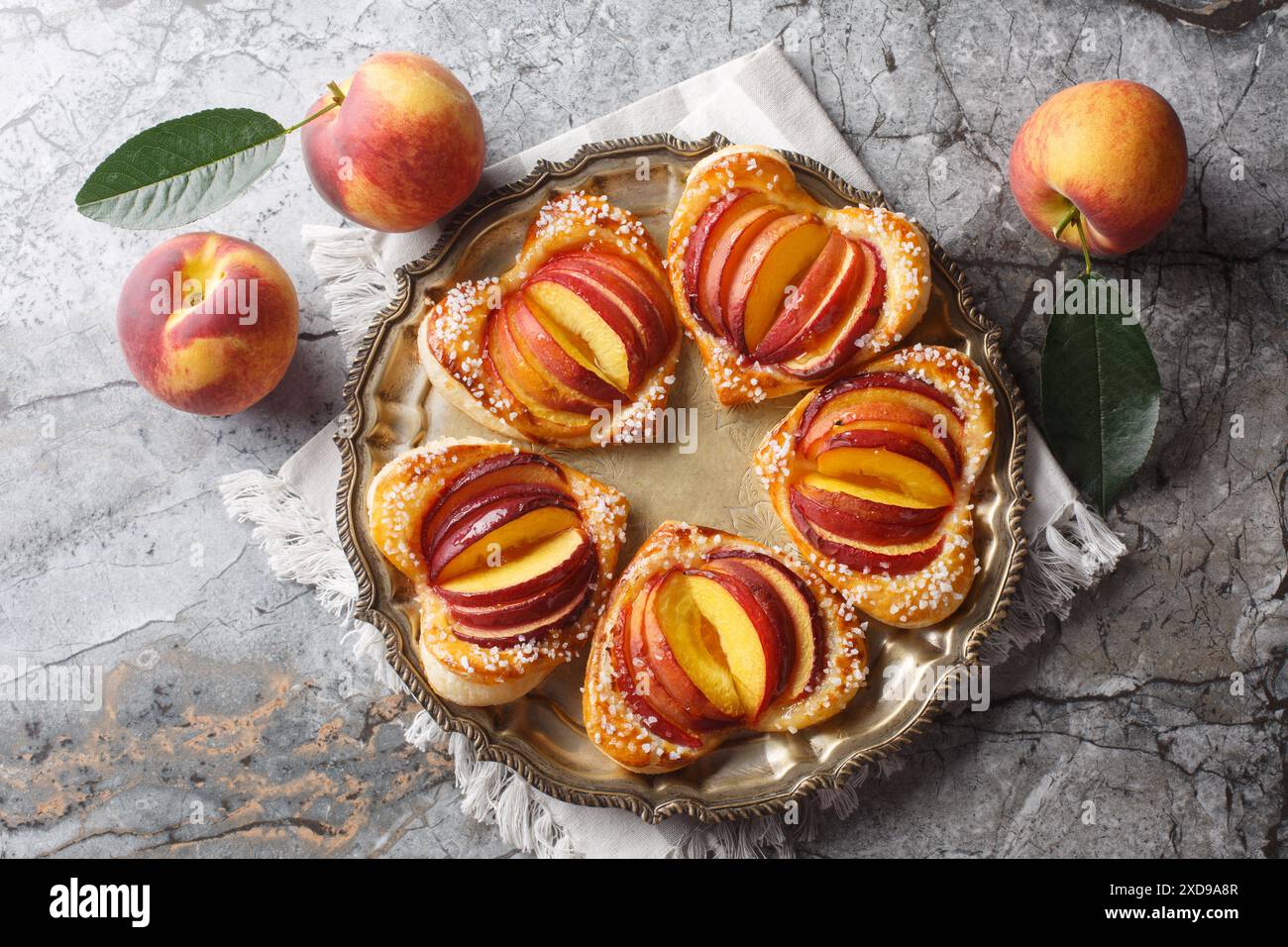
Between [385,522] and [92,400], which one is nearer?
[385,522]

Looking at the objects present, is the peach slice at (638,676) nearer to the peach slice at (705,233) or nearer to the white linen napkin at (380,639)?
the white linen napkin at (380,639)

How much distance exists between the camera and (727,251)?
8.45 ft

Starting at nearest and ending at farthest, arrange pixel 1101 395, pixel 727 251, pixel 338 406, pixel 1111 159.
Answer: pixel 1111 159, pixel 727 251, pixel 1101 395, pixel 338 406

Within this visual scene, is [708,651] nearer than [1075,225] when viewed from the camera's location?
Yes

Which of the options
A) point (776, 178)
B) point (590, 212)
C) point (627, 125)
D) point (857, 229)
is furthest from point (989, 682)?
point (627, 125)

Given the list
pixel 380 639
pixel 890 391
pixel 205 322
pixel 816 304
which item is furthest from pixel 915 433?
pixel 205 322

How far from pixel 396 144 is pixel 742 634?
1.50m

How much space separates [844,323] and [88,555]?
2227 mm

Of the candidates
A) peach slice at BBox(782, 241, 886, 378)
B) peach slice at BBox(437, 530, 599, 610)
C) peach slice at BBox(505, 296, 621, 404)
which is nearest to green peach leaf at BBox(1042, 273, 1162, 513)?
peach slice at BBox(782, 241, 886, 378)

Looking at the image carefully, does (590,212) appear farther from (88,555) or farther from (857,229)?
(88,555)

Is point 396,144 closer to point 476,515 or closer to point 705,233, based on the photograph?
point 705,233

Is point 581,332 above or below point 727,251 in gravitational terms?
below

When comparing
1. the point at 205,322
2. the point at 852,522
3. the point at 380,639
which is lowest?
the point at 380,639

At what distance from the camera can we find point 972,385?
8.44ft
